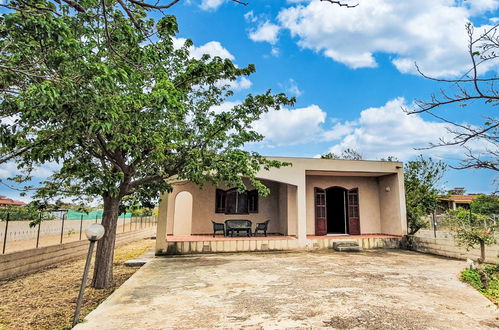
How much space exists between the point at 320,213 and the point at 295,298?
7724mm

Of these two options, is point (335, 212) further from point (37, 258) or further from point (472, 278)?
point (37, 258)

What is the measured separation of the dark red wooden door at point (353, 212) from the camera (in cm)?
1180

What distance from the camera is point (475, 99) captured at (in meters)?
2.22

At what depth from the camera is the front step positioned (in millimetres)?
9672

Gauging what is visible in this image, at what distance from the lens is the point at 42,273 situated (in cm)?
674

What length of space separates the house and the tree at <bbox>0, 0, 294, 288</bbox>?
4.35 metres

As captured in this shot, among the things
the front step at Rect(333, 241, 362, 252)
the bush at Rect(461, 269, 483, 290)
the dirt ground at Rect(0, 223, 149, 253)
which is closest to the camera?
the bush at Rect(461, 269, 483, 290)

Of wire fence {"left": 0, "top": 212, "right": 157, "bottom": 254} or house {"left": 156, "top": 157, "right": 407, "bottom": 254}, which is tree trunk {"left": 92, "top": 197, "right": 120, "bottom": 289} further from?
house {"left": 156, "top": 157, "right": 407, "bottom": 254}

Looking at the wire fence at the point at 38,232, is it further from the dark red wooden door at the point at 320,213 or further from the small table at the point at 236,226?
the dark red wooden door at the point at 320,213

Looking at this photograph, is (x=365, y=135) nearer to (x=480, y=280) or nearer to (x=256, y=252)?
(x=256, y=252)

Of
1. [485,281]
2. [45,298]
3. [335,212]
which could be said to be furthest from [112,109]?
[335,212]

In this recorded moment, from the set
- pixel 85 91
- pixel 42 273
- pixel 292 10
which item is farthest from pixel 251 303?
pixel 42 273

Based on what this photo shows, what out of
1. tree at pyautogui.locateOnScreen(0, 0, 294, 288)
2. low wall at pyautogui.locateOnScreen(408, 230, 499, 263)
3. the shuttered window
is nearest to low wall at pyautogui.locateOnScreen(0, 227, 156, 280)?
tree at pyautogui.locateOnScreen(0, 0, 294, 288)

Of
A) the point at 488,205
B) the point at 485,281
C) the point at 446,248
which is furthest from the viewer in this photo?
the point at 446,248
